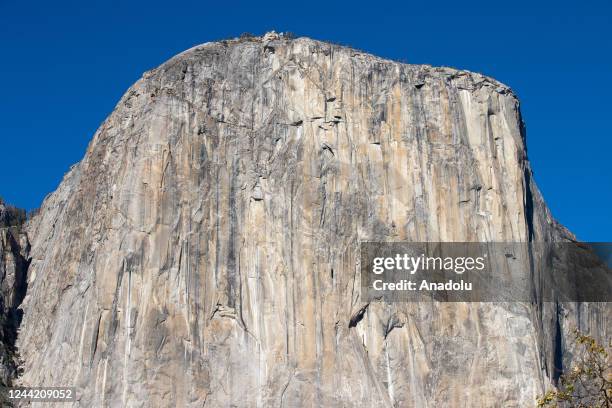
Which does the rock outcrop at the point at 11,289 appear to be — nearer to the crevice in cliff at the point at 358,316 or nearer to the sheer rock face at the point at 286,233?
the sheer rock face at the point at 286,233

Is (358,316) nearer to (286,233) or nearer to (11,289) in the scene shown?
(286,233)

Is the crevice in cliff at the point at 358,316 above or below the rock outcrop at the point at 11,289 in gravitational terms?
below

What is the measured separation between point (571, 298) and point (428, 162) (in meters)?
16.1

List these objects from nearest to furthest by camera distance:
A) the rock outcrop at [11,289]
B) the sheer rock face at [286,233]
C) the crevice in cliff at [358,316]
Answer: the sheer rock face at [286,233] < the crevice in cliff at [358,316] < the rock outcrop at [11,289]

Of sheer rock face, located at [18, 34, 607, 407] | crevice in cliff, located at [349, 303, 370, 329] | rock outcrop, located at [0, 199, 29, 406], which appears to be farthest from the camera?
rock outcrop, located at [0, 199, 29, 406]

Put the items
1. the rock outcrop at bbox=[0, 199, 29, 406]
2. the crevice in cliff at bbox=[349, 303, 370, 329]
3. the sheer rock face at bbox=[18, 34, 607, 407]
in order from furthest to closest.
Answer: the rock outcrop at bbox=[0, 199, 29, 406] < the crevice in cliff at bbox=[349, 303, 370, 329] < the sheer rock face at bbox=[18, 34, 607, 407]

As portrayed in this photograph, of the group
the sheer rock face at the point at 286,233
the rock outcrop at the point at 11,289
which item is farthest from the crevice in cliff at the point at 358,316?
the rock outcrop at the point at 11,289

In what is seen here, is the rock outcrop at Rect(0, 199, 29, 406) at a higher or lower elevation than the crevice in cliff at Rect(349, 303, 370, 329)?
higher

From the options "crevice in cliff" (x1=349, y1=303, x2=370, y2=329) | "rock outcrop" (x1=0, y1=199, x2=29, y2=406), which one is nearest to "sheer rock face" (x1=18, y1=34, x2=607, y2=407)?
"crevice in cliff" (x1=349, y1=303, x2=370, y2=329)

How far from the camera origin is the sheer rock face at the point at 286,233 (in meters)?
64.1

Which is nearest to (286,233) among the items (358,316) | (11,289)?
(358,316)

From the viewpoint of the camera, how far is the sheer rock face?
210ft

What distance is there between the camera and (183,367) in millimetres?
63688

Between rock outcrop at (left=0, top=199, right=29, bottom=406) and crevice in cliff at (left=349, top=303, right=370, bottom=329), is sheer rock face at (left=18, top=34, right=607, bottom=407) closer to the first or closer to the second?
crevice in cliff at (left=349, top=303, right=370, bottom=329)
